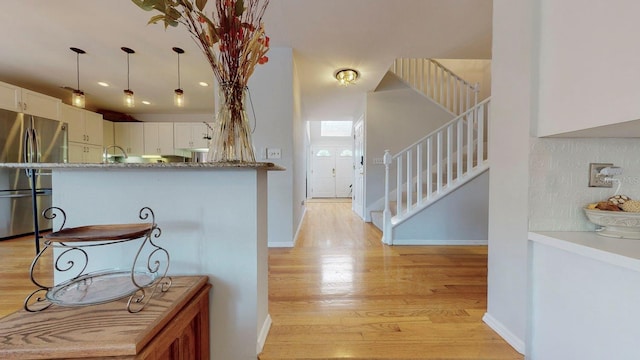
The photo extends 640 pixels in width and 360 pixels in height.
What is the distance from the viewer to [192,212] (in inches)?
41.3

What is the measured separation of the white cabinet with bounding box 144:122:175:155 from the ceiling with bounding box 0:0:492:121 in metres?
1.33

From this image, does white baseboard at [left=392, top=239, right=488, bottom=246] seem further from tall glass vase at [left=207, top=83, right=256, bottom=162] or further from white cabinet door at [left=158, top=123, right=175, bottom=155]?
white cabinet door at [left=158, top=123, right=175, bottom=155]

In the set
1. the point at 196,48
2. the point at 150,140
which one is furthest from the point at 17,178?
the point at 196,48

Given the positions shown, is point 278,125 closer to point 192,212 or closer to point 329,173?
point 192,212

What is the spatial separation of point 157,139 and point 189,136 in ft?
2.32

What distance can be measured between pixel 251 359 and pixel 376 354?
558 millimetres

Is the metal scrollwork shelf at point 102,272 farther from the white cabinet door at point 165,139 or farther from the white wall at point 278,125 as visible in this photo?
the white cabinet door at point 165,139

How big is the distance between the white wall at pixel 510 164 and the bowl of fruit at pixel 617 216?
23cm

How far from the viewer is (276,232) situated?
9.42ft

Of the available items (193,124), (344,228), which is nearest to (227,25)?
(344,228)

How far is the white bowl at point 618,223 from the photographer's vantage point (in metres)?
0.93

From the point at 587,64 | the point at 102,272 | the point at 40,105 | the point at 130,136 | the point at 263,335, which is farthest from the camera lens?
the point at 130,136

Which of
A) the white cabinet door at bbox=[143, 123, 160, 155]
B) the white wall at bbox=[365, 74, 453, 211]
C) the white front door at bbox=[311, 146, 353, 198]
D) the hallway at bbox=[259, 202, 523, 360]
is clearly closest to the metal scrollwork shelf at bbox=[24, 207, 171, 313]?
the hallway at bbox=[259, 202, 523, 360]

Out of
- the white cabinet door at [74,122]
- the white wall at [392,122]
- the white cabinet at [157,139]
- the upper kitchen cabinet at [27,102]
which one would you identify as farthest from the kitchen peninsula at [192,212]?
the white cabinet at [157,139]
